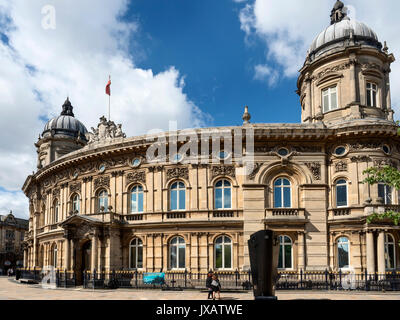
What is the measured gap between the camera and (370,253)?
2639cm

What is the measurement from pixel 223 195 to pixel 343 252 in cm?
941

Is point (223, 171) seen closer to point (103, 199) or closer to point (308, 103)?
point (308, 103)

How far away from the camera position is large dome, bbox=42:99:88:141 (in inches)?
2031

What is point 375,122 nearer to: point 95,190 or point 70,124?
point 95,190

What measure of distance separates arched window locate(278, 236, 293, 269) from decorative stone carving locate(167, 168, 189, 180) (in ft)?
28.4

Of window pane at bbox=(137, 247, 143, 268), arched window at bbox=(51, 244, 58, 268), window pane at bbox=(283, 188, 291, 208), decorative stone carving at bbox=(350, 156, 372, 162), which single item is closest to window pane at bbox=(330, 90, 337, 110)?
decorative stone carving at bbox=(350, 156, 372, 162)

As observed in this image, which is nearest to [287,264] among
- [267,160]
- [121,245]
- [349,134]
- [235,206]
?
[235,206]

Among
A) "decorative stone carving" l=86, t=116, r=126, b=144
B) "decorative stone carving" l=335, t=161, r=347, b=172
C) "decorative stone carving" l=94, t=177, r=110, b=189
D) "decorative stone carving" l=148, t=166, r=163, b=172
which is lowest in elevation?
"decorative stone carving" l=94, t=177, r=110, b=189

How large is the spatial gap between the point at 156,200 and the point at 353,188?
48.1 ft

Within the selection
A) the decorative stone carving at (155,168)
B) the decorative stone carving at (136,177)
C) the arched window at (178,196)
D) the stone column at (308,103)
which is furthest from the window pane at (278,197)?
the decorative stone carving at (136,177)

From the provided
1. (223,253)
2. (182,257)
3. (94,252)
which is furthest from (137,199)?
(223,253)

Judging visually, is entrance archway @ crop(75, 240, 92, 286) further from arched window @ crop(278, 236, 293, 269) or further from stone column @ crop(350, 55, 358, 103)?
stone column @ crop(350, 55, 358, 103)

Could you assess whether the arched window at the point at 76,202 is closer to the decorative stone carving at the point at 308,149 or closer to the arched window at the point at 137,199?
the arched window at the point at 137,199

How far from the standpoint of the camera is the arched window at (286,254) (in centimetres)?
2850
